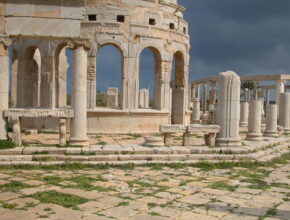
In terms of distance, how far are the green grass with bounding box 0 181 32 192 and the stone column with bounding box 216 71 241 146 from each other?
7.22 metres

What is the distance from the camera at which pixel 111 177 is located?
30.2 feet

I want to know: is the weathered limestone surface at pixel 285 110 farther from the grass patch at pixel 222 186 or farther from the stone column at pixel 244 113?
the grass patch at pixel 222 186

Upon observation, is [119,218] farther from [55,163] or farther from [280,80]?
[280,80]

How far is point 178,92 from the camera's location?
20938 millimetres

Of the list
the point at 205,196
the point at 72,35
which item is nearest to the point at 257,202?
the point at 205,196

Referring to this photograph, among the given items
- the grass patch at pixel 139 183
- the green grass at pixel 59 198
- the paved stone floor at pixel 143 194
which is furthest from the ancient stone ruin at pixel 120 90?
the green grass at pixel 59 198

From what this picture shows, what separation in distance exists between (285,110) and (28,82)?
15.5m

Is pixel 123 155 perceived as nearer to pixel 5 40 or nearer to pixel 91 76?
pixel 5 40

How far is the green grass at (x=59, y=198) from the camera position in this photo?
22.1 feet

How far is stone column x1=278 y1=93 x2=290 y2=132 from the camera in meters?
21.6

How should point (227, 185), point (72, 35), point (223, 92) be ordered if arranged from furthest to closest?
point (223, 92)
point (72, 35)
point (227, 185)

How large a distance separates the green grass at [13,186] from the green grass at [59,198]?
72 centimetres

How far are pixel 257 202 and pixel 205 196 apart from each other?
108 cm

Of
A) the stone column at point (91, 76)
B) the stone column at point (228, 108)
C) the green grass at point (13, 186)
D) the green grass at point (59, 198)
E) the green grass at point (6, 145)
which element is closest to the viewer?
the green grass at point (59, 198)
